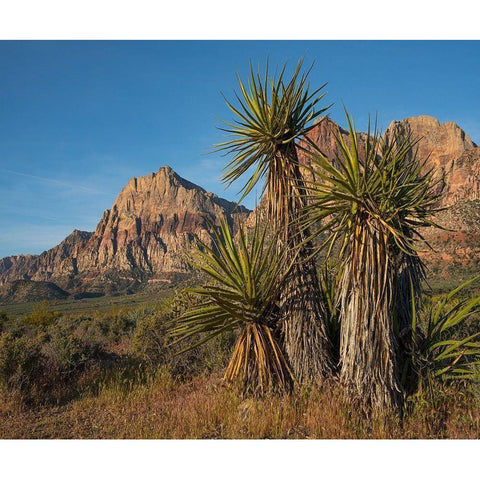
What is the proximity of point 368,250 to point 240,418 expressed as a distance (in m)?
3.13

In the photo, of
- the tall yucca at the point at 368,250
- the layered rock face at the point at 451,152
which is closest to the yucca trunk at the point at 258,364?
the tall yucca at the point at 368,250

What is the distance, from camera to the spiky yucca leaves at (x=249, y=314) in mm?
5488

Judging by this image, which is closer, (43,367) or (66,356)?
(43,367)

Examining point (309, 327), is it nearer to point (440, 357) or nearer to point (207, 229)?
point (440, 357)

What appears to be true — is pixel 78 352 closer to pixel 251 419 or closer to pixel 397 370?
pixel 251 419

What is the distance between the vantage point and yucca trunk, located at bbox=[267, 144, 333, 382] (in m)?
5.53

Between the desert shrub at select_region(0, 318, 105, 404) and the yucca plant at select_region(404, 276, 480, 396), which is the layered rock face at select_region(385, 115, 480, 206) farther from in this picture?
the desert shrub at select_region(0, 318, 105, 404)

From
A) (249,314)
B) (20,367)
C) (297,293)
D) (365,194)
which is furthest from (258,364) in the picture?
(20,367)

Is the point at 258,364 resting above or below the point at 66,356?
above

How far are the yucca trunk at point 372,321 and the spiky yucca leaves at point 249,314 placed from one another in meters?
1.21

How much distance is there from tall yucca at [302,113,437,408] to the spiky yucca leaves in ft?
3.59

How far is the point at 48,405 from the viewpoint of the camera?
6828 mm

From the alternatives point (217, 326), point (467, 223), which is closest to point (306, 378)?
point (217, 326)

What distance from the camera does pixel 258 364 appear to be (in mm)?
5508
